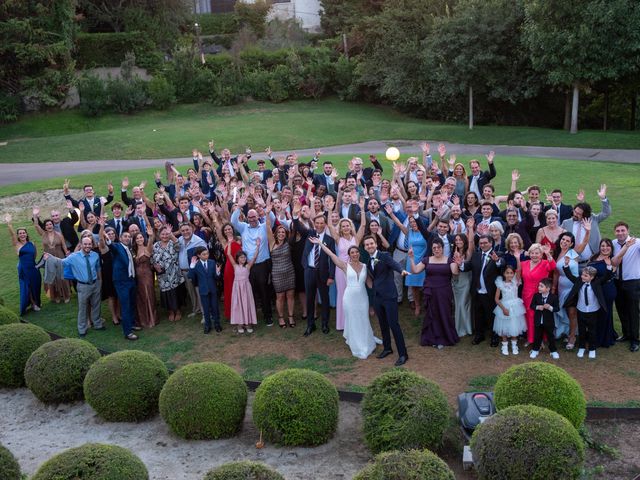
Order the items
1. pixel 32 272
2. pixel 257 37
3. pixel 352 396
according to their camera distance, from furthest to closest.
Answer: pixel 257 37
pixel 32 272
pixel 352 396

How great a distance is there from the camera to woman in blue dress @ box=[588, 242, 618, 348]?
993 centimetres

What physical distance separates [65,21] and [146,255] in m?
37.1

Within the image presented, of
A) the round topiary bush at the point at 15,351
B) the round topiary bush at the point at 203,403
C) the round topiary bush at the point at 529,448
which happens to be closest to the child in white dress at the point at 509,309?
the round topiary bush at the point at 529,448

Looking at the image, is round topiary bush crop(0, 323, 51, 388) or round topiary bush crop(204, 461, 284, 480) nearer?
round topiary bush crop(204, 461, 284, 480)

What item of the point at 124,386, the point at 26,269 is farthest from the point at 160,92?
the point at 124,386

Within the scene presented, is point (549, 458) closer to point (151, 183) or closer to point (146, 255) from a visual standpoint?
point (146, 255)

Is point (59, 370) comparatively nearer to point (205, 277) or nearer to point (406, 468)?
point (205, 277)

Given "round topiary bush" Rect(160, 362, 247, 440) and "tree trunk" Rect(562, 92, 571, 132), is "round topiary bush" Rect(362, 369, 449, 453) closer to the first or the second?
"round topiary bush" Rect(160, 362, 247, 440)

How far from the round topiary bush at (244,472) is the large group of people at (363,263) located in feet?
15.0


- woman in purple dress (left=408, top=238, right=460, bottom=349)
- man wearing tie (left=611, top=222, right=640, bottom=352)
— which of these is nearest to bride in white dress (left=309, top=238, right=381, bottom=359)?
woman in purple dress (left=408, top=238, right=460, bottom=349)

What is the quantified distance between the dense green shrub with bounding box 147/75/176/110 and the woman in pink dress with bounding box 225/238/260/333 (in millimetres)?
36058

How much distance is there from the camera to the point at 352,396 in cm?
944

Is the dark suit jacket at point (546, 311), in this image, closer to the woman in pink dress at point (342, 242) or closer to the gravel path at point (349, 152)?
the woman in pink dress at point (342, 242)

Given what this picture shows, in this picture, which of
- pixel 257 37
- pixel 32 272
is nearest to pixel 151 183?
pixel 32 272
